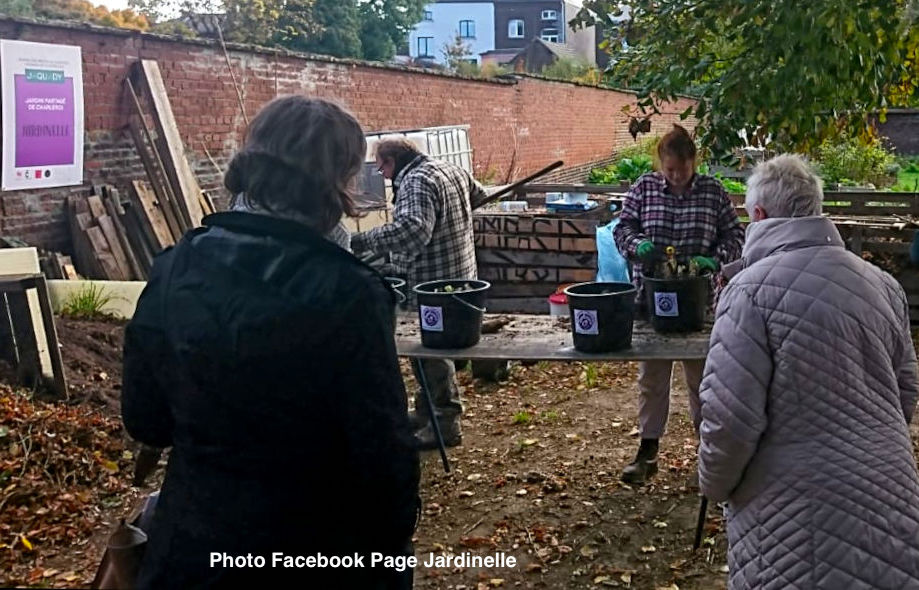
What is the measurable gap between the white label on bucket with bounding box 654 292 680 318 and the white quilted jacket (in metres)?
1.53

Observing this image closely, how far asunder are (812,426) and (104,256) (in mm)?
6582

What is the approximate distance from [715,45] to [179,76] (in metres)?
6.11

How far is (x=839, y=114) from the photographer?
16.5 ft

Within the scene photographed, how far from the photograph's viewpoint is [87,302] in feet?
23.1

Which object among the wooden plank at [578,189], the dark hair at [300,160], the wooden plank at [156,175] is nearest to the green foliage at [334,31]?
the wooden plank at [578,189]

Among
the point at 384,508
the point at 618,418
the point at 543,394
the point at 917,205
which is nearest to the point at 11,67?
the point at 543,394

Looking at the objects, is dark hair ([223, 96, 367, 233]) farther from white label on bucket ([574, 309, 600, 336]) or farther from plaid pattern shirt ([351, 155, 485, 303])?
plaid pattern shirt ([351, 155, 485, 303])

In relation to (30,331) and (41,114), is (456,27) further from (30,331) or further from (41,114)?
(30,331)

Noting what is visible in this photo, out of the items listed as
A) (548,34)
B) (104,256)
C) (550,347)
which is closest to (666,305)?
(550,347)

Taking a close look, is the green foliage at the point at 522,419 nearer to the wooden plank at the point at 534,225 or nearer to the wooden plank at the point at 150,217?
the wooden plank at the point at 534,225

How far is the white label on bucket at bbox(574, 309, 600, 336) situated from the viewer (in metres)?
3.86

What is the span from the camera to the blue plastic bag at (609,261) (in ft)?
23.1

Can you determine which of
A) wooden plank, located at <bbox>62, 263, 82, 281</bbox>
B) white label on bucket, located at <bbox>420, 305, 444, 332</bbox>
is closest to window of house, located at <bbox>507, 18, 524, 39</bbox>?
wooden plank, located at <bbox>62, 263, 82, 281</bbox>

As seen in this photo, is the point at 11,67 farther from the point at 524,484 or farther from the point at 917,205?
the point at 917,205
